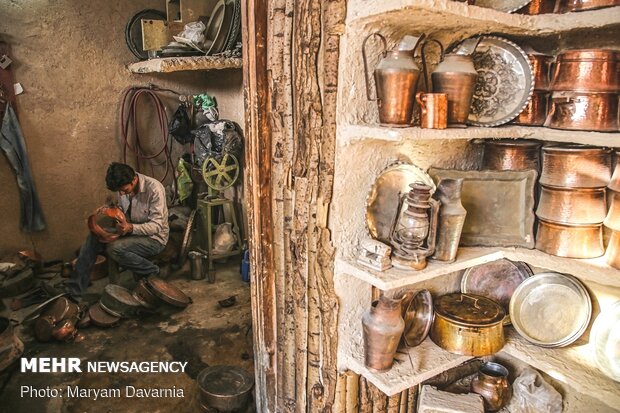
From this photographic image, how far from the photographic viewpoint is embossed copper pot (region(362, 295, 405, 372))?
72.4 inches

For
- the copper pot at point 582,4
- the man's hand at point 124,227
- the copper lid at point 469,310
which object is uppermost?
the copper pot at point 582,4

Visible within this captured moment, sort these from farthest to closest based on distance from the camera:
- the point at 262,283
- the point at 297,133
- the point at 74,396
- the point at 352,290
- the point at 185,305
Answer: the point at 185,305, the point at 74,396, the point at 262,283, the point at 352,290, the point at 297,133

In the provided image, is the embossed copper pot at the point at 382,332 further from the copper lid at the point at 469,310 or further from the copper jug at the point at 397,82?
the copper jug at the point at 397,82

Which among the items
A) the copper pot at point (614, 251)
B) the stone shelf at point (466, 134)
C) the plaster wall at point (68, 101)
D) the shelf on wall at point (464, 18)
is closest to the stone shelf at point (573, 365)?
the copper pot at point (614, 251)

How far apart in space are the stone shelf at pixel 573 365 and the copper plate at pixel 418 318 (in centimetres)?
38

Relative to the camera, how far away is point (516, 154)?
206cm

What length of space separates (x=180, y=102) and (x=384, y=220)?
483 centimetres

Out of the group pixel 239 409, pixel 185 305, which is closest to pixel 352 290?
pixel 239 409

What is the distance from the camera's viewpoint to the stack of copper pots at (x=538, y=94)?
1.89 m

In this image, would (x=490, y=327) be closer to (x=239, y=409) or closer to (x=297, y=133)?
(x=297, y=133)

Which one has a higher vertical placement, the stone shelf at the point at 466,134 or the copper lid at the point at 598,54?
the copper lid at the point at 598,54

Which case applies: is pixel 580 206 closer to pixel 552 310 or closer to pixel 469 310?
pixel 552 310

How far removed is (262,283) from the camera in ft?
7.34

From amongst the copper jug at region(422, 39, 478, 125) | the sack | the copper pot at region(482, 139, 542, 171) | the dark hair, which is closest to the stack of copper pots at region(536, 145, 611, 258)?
the copper pot at region(482, 139, 542, 171)
